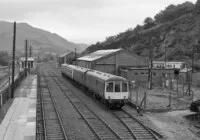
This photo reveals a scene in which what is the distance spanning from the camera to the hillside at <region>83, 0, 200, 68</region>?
77.4 metres

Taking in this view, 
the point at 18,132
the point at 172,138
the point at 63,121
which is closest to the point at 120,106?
the point at 63,121

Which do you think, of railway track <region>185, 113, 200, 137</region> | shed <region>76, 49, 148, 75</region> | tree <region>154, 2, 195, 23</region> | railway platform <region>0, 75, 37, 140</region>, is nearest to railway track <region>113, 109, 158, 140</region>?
railway track <region>185, 113, 200, 137</region>

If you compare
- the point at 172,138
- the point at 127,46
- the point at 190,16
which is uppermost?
the point at 190,16

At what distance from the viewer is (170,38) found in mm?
86250

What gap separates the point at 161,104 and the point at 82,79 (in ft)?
41.1

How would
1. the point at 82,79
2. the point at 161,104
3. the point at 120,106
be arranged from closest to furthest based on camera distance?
the point at 120,106 → the point at 161,104 → the point at 82,79

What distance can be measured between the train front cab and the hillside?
125ft

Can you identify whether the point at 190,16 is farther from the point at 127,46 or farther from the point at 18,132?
the point at 18,132

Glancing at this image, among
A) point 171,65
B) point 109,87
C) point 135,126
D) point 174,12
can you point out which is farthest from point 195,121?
point 174,12

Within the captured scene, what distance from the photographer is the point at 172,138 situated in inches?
670

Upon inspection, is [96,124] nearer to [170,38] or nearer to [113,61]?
[113,61]

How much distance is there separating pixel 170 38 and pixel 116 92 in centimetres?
6459

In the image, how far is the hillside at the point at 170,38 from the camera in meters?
77.4

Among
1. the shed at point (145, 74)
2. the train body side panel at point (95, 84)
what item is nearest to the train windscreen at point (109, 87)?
the train body side panel at point (95, 84)
